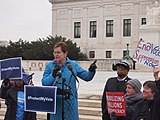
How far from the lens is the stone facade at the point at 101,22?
4997 centimetres

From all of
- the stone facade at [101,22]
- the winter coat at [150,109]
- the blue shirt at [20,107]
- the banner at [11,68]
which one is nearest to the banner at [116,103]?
the winter coat at [150,109]

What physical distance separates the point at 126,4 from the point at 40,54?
15185 mm

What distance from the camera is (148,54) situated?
5898 mm

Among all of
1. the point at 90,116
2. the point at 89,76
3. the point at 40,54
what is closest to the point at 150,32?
the point at 40,54

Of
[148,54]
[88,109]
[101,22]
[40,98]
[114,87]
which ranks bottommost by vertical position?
[88,109]

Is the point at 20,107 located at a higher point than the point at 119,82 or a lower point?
lower

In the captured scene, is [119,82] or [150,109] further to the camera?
[119,82]

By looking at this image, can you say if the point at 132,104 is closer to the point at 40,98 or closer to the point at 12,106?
the point at 40,98

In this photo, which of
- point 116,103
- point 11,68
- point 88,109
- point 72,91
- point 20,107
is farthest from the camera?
point 88,109

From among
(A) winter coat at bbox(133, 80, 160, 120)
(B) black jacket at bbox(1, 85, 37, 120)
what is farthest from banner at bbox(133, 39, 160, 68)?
(B) black jacket at bbox(1, 85, 37, 120)

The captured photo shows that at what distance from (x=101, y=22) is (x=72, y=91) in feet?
160

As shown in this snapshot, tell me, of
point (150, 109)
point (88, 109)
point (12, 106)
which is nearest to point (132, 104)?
point (150, 109)

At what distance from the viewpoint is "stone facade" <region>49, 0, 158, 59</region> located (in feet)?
164

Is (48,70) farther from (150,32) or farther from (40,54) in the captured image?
(40,54)
